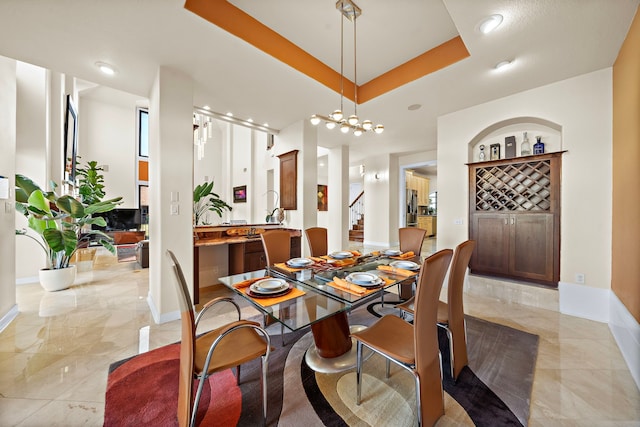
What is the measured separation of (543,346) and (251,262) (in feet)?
11.1

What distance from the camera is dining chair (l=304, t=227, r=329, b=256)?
2.96m

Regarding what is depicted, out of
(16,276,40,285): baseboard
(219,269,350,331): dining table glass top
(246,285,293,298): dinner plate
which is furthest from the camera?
(16,276,40,285): baseboard

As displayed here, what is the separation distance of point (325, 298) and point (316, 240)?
5.00ft

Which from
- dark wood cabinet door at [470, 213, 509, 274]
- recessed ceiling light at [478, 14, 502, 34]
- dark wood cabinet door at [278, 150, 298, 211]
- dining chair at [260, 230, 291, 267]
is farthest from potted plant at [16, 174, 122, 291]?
dark wood cabinet door at [470, 213, 509, 274]

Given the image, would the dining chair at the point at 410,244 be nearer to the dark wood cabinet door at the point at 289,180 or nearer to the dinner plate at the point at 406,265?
the dinner plate at the point at 406,265

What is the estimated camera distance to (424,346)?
4.02 feet

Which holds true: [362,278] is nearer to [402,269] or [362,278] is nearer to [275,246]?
[402,269]

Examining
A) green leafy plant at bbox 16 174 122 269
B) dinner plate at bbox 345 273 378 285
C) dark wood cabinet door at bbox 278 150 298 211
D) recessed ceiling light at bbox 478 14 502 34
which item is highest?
recessed ceiling light at bbox 478 14 502 34

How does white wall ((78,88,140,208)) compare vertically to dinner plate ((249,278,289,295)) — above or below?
above

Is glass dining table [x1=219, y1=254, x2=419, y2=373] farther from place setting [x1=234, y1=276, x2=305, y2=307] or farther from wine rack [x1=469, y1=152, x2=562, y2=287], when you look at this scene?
wine rack [x1=469, y1=152, x2=562, y2=287]

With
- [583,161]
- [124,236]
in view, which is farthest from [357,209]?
[124,236]

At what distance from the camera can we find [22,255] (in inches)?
154

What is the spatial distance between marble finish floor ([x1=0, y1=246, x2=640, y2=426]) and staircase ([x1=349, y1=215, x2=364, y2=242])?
5.28 metres

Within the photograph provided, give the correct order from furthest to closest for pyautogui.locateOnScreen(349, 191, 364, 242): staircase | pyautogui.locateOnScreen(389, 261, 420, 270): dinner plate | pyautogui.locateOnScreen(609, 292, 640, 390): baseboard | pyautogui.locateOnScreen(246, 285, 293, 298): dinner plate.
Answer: pyautogui.locateOnScreen(349, 191, 364, 242): staircase < pyautogui.locateOnScreen(389, 261, 420, 270): dinner plate < pyautogui.locateOnScreen(609, 292, 640, 390): baseboard < pyautogui.locateOnScreen(246, 285, 293, 298): dinner plate
